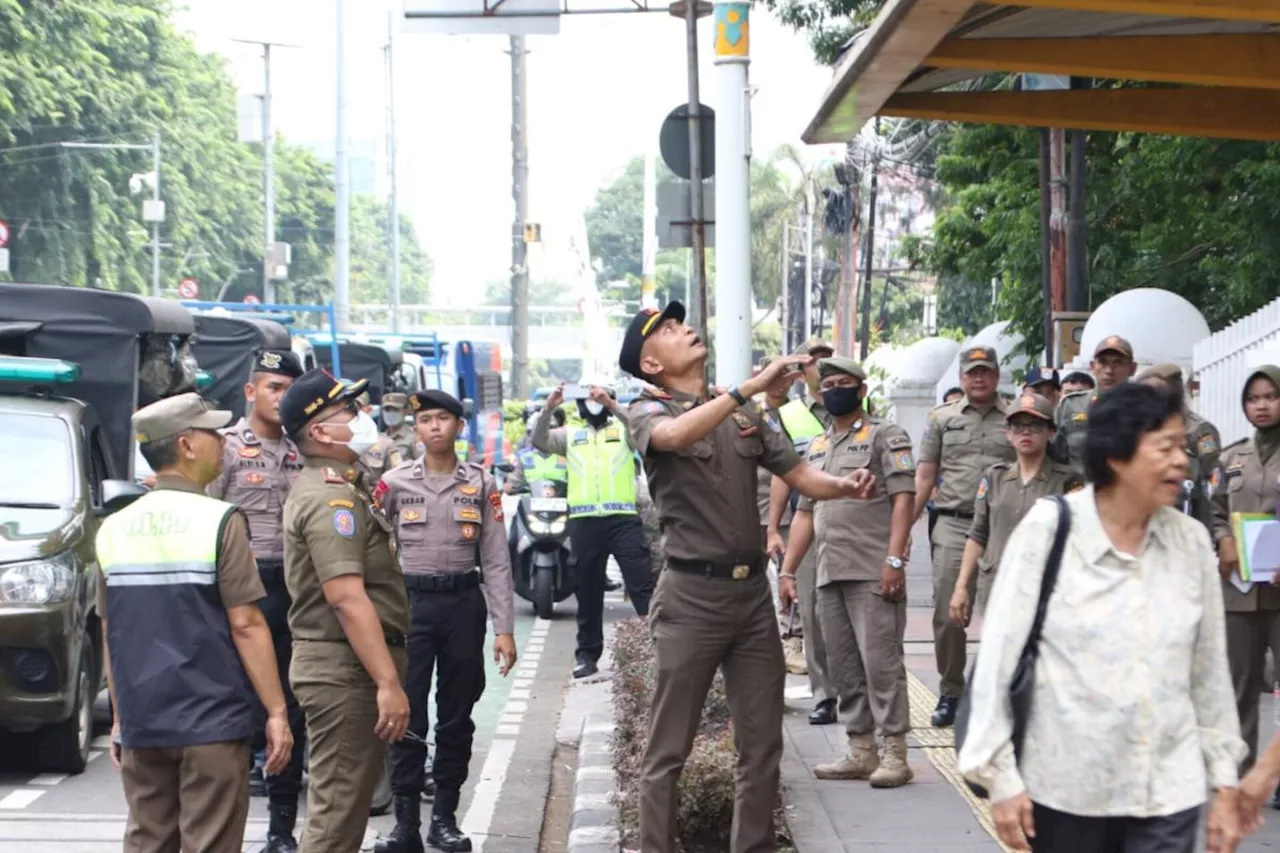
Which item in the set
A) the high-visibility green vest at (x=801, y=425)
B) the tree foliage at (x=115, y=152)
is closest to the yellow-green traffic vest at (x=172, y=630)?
the high-visibility green vest at (x=801, y=425)

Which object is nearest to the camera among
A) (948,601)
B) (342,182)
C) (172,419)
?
→ (172,419)

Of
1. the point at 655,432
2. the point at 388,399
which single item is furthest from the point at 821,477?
the point at 388,399

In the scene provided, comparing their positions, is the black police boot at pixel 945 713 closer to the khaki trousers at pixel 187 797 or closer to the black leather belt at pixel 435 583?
the black leather belt at pixel 435 583

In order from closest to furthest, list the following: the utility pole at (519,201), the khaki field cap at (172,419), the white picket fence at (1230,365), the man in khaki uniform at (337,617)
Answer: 1. the khaki field cap at (172,419)
2. the man in khaki uniform at (337,617)
3. the white picket fence at (1230,365)
4. the utility pole at (519,201)

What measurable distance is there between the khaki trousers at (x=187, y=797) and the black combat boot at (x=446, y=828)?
7.63ft

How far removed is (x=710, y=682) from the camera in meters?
6.52

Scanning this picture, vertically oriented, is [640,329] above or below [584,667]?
above

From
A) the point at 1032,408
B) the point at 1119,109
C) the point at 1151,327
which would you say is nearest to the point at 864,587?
the point at 1032,408

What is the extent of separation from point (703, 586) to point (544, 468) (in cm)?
998

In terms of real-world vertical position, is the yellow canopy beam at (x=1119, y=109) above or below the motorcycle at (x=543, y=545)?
above

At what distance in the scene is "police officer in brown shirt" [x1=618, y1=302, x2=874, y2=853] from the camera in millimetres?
6480

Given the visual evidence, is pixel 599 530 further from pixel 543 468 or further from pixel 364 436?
pixel 543 468

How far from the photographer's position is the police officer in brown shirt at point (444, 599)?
25.6ft

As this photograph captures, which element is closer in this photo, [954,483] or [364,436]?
[954,483]
